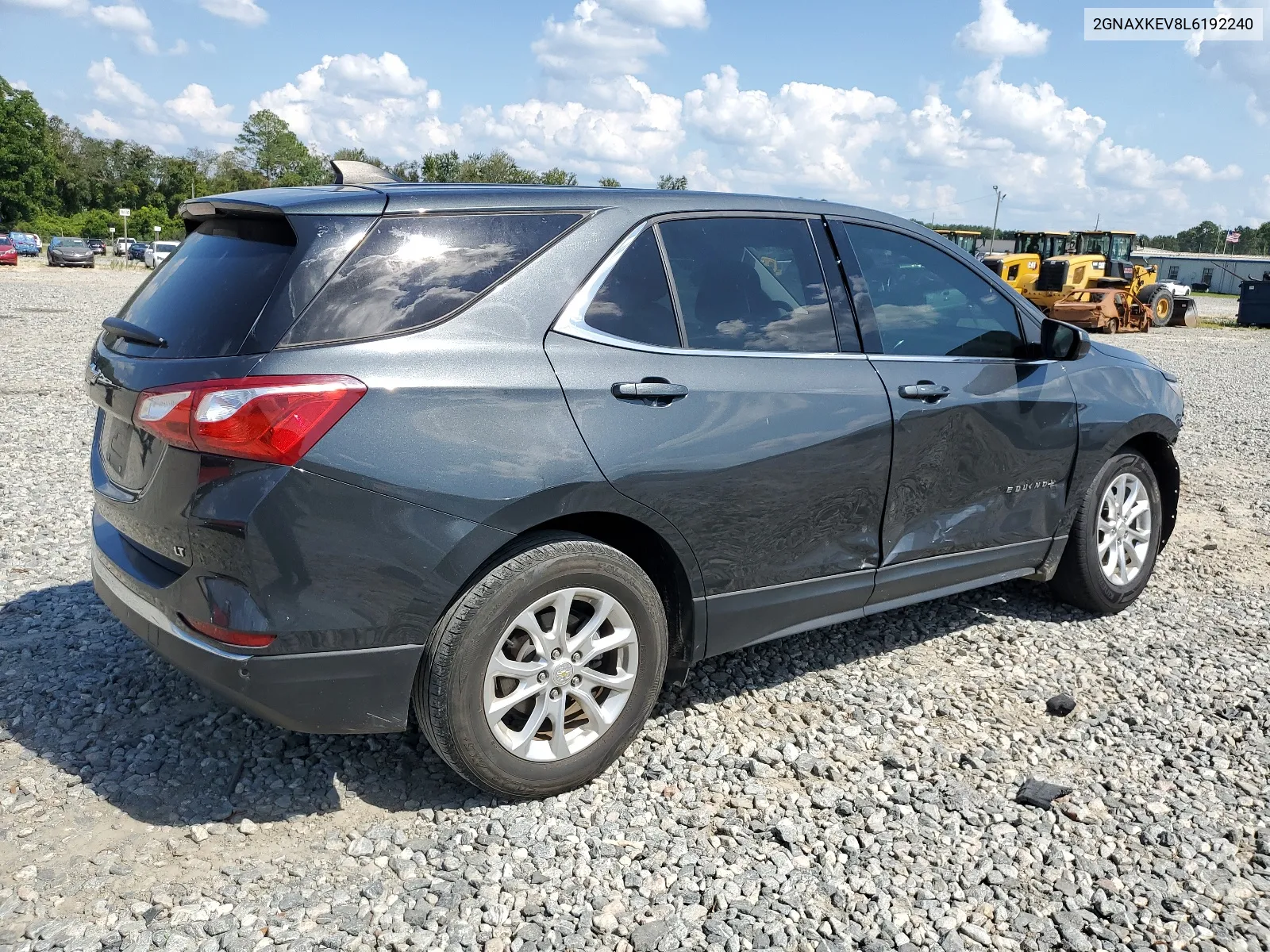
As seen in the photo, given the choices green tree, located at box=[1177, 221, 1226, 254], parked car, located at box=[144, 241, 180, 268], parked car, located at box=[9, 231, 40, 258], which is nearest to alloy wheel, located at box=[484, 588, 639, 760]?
parked car, located at box=[144, 241, 180, 268]

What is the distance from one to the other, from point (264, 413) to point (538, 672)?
43.0 inches

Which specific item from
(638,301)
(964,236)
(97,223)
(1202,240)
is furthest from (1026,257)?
(1202,240)

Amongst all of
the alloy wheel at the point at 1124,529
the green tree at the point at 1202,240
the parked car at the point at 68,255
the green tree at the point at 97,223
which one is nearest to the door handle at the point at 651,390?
the alloy wheel at the point at 1124,529

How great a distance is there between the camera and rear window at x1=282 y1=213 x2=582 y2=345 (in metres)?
2.77

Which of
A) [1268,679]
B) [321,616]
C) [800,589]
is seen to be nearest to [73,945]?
[321,616]

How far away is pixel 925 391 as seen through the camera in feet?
12.7

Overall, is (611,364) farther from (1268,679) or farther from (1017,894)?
(1268,679)

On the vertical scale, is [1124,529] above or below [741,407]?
below

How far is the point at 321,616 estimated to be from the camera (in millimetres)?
2707

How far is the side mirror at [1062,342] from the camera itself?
4.34m

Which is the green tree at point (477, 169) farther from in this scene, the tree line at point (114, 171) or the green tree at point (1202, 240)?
the green tree at point (1202, 240)

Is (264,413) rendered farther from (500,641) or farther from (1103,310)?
(1103,310)

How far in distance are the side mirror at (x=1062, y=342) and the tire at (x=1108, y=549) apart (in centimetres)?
66

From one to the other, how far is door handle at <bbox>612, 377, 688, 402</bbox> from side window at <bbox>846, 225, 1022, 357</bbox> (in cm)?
104
